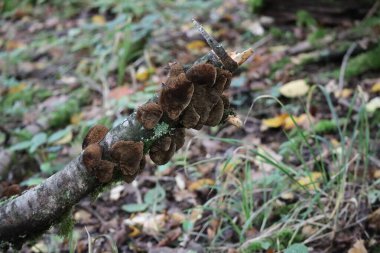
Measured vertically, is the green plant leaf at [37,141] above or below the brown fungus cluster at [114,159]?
below

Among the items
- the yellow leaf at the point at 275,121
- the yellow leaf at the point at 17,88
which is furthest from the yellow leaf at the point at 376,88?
the yellow leaf at the point at 17,88

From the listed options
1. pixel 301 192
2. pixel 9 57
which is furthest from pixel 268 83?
pixel 9 57

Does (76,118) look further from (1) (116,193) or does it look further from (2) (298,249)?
(2) (298,249)

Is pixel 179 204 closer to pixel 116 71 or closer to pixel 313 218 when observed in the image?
pixel 313 218

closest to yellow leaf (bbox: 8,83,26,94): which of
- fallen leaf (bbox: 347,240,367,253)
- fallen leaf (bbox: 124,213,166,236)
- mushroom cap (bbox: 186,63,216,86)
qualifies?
fallen leaf (bbox: 124,213,166,236)

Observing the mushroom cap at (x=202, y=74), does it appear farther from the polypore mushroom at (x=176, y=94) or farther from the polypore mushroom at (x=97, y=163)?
the polypore mushroom at (x=97, y=163)

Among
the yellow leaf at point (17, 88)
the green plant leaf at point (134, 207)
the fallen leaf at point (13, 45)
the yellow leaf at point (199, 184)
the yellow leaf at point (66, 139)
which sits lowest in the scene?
the yellow leaf at point (199, 184)

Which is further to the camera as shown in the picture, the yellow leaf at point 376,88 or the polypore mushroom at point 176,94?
the yellow leaf at point 376,88
